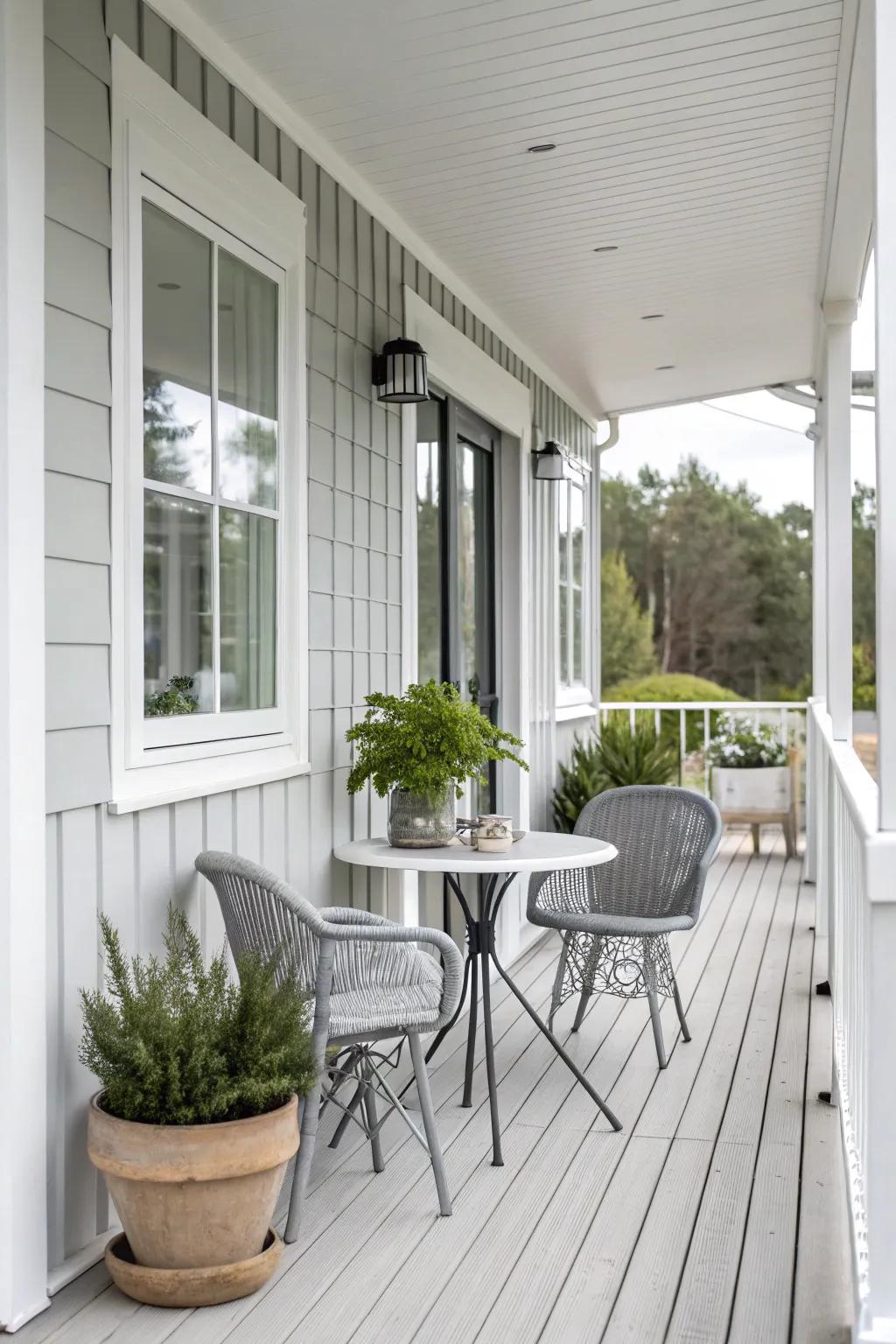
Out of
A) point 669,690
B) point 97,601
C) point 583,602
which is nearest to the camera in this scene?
point 97,601

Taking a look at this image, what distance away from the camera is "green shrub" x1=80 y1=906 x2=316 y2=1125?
2271 mm

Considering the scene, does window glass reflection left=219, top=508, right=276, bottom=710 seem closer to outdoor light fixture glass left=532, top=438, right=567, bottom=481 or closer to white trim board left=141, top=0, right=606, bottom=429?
white trim board left=141, top=0, right=606, bottom=429

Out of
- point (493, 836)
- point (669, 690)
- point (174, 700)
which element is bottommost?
point (493, 836)

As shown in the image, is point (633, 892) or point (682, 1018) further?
point (633, 892)

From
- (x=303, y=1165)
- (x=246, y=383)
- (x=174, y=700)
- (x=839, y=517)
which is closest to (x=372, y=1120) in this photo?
(x=303, y=1165)

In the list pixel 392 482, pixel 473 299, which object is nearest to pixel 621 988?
pixel 392 482

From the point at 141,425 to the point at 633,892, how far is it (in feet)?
8.00

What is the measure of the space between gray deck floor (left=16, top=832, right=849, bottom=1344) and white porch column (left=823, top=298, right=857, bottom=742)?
Answer: 117 cm

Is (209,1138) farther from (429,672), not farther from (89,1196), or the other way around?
(429,672)

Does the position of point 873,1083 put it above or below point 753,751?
below

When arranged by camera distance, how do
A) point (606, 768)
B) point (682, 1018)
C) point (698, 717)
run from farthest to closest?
point (698, 717), point (606, 768), point (682, 1018)

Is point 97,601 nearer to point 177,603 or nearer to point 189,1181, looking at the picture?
point 177,603

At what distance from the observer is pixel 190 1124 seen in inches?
89.7

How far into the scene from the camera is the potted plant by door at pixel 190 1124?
7.34 feet
